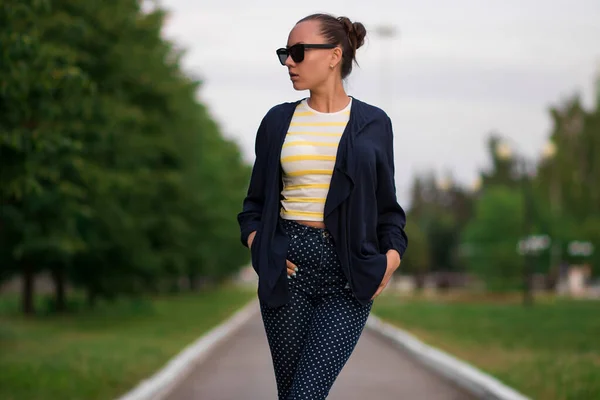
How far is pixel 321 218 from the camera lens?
392 centimetres

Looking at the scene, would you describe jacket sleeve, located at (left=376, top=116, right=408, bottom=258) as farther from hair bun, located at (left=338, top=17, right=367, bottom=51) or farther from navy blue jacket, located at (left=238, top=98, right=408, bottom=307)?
hair bun, located at (left=338, top=17, right=367, bottom=51)

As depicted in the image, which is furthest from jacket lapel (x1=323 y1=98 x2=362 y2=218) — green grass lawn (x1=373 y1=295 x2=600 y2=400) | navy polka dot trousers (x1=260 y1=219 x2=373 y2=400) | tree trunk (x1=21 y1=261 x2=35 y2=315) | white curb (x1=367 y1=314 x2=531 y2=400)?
tree trunk (x1=21 y1=261 x2=35 y2=315)

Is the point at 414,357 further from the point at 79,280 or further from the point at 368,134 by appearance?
the point at 79,280

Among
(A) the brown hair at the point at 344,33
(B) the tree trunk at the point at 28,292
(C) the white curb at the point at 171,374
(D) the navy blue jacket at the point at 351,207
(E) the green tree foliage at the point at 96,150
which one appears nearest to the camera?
(D) the navy blue jacket at the point at 351,207

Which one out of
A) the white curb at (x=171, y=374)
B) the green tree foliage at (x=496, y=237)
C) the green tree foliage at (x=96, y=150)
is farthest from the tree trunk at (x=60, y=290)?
the green tree foliage at (x=496, y=237)

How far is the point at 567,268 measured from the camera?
101688mm

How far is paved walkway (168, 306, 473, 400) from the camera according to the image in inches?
390

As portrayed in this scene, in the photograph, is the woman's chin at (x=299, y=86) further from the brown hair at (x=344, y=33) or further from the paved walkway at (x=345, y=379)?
the paved walkway at (x=345, y=379)

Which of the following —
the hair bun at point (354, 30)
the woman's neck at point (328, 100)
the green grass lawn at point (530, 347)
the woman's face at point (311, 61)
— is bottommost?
the green grass lawn at point (530, 347)

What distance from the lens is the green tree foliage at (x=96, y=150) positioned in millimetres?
9102

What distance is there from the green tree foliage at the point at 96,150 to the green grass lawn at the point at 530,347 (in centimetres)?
498

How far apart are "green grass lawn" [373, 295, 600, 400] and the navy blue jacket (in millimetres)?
6075

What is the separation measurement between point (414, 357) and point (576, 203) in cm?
7743

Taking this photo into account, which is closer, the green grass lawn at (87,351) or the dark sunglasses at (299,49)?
Answer: the dark sunglasses at (299,49)
